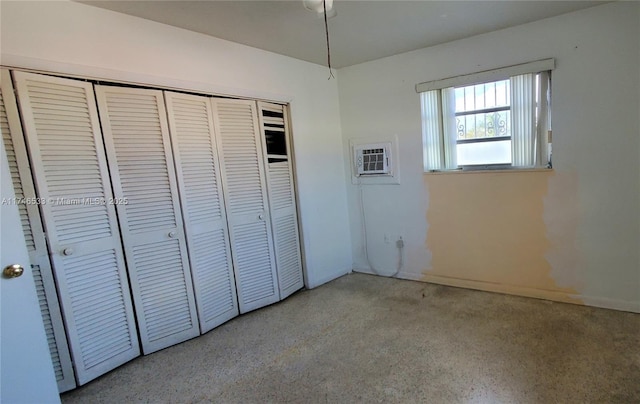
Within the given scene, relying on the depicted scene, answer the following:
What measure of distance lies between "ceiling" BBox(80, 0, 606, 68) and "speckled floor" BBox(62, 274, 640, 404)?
90.4 inches

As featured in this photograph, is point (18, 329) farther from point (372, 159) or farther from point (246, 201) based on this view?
point (372, 159)

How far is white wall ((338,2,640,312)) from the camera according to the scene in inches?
94.7

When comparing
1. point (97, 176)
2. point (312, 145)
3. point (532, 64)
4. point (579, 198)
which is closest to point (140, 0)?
point (97, 176)

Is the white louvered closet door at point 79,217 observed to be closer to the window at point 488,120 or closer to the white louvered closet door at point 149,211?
the white louvered closet door at point 149,211

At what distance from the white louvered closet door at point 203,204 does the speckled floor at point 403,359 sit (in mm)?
261

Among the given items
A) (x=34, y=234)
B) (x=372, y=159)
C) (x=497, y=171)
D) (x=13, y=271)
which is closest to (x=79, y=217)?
(x=34, y=234)

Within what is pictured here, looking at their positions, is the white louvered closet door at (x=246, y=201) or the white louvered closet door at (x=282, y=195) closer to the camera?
the white louvered closet door at (x=246, y=201)

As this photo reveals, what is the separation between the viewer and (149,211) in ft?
7.57

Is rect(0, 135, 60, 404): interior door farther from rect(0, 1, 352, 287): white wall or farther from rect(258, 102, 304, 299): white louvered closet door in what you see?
rect(258, 102, 304, 299): white louvered closet door

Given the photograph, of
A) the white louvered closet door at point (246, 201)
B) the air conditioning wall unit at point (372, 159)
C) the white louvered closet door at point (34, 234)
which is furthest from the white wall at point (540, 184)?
the white louvered closet door at point (34, 234)

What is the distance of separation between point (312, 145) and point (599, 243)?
2.58 metres

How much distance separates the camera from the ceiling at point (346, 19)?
2086mm

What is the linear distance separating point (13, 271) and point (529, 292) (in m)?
3.53

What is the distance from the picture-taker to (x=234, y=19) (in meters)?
2.26
